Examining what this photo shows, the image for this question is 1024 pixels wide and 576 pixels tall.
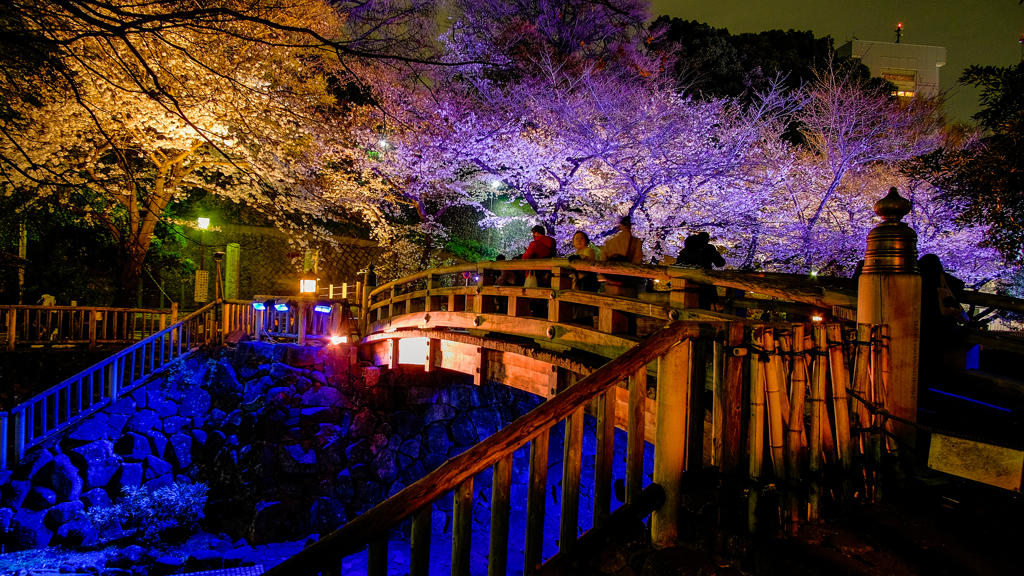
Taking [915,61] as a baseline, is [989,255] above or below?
below

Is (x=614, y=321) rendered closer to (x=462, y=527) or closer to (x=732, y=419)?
(x=732, y=419)

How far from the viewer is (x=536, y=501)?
269 centimetres

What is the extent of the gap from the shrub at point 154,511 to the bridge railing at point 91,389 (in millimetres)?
1914

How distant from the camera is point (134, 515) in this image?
31.7 ft

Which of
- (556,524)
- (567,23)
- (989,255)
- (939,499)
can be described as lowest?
(556,524)

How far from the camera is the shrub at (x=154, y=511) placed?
9.46 meters

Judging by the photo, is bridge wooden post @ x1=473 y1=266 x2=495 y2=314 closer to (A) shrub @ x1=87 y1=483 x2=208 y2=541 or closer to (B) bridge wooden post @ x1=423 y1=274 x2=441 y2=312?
(B) bridge wooden post @ x1=423 y1=274 x2=441 y2=312

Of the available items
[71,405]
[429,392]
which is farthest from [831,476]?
[71,405]

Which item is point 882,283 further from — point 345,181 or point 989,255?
point 989,255

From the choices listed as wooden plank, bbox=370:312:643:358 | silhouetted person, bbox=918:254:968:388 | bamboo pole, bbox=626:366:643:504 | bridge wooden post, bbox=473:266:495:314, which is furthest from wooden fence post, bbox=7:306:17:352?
silhouetted person, bbox=918:254:968:388

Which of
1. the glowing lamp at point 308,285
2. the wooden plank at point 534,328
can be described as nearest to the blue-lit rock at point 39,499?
the glowing lamp at point 308,285

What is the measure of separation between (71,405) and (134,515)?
316 cm

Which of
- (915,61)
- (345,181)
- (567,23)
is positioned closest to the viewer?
(345,181)

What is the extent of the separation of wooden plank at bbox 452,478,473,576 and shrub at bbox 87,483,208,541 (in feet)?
32.9
